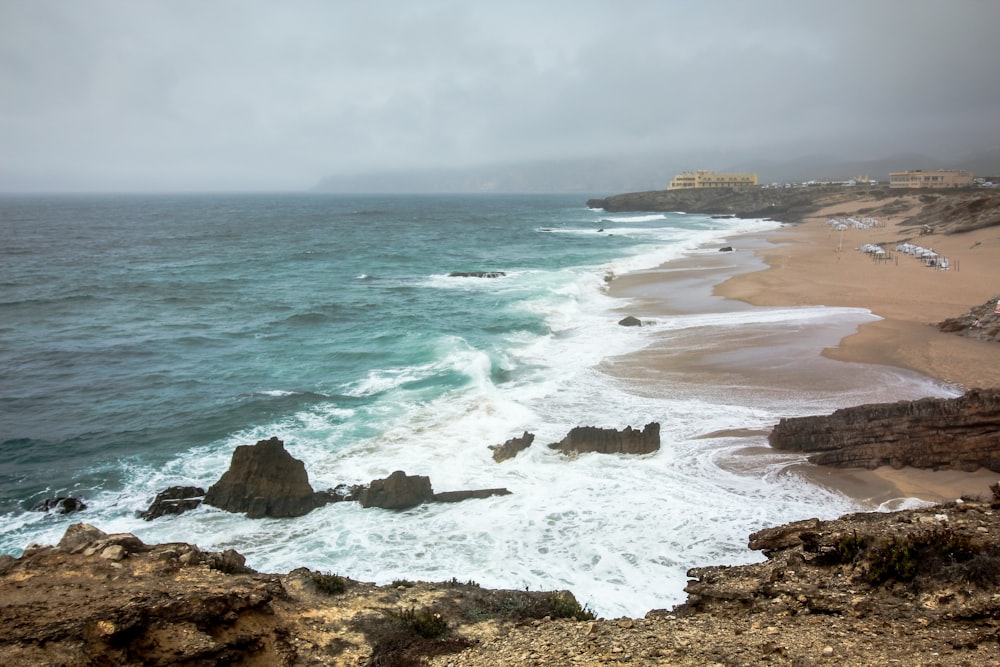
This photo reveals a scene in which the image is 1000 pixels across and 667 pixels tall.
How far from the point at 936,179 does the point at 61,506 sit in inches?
5915

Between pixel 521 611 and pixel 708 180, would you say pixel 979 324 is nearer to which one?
pixel 521 611

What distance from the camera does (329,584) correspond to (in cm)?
807

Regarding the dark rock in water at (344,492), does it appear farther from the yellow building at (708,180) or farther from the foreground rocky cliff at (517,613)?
the yellow building at (708,180)

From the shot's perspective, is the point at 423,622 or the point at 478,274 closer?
the point at 423,622

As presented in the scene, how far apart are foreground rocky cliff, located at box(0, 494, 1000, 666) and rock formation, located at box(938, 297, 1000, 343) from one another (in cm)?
1945

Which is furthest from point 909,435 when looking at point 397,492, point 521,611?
point 397,492

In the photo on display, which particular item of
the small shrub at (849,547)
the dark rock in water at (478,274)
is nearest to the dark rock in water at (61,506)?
the small shrub at (849,547)

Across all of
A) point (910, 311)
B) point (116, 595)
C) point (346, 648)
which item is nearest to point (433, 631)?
point (346, 648)

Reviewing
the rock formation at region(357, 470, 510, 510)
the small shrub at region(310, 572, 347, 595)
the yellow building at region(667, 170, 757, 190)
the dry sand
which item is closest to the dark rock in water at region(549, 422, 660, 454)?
the rock formation at region(357, 470, 510, 510)

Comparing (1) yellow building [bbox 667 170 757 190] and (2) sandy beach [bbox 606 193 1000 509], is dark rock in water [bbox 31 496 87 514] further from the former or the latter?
(1) yellow building [bbox 667 170 757 190]

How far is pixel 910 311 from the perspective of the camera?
29453mm

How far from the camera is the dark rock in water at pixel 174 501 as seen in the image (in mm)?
13711

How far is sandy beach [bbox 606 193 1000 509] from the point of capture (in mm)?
14414

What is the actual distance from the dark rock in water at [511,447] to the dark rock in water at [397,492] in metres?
2.42
